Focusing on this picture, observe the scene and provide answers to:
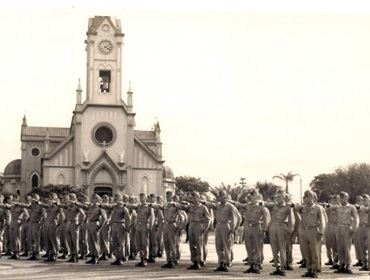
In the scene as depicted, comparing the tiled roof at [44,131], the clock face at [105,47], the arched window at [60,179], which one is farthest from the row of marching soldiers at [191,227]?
the tiled roof at [44,131]

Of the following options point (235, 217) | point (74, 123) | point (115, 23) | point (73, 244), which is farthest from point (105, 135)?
point (235, 217)

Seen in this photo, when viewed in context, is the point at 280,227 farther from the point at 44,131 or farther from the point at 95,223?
the point at 44,131

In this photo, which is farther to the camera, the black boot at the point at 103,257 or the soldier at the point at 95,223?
the black boot at the point at 103,257

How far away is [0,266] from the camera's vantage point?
1856cm

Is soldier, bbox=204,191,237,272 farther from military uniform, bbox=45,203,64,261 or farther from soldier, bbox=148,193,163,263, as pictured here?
military uniform, bbox=45,203,64,261

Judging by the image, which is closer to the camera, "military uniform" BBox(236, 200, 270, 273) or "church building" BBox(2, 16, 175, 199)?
"military uniform" BBox(236, 200, 270, 273)

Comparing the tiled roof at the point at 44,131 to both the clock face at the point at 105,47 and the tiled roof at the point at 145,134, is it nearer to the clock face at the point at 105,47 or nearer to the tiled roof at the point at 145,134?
the tiled roof at the point at 145,134

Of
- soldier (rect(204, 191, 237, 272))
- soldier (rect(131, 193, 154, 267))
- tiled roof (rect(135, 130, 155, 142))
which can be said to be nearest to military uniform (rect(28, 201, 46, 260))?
soldier (rect(131, 193, 154, 267))

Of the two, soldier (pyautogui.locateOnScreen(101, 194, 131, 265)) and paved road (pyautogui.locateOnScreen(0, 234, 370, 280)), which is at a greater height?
soldier (pyautogui.locateOnScreen(101, 194, 131, 265))

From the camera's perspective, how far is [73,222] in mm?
20922

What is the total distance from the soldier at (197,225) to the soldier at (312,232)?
325cm

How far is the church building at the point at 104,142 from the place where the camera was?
5984 centimetres

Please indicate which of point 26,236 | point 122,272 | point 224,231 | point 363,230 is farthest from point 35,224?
point 363,230

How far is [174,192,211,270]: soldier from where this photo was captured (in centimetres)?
1784
